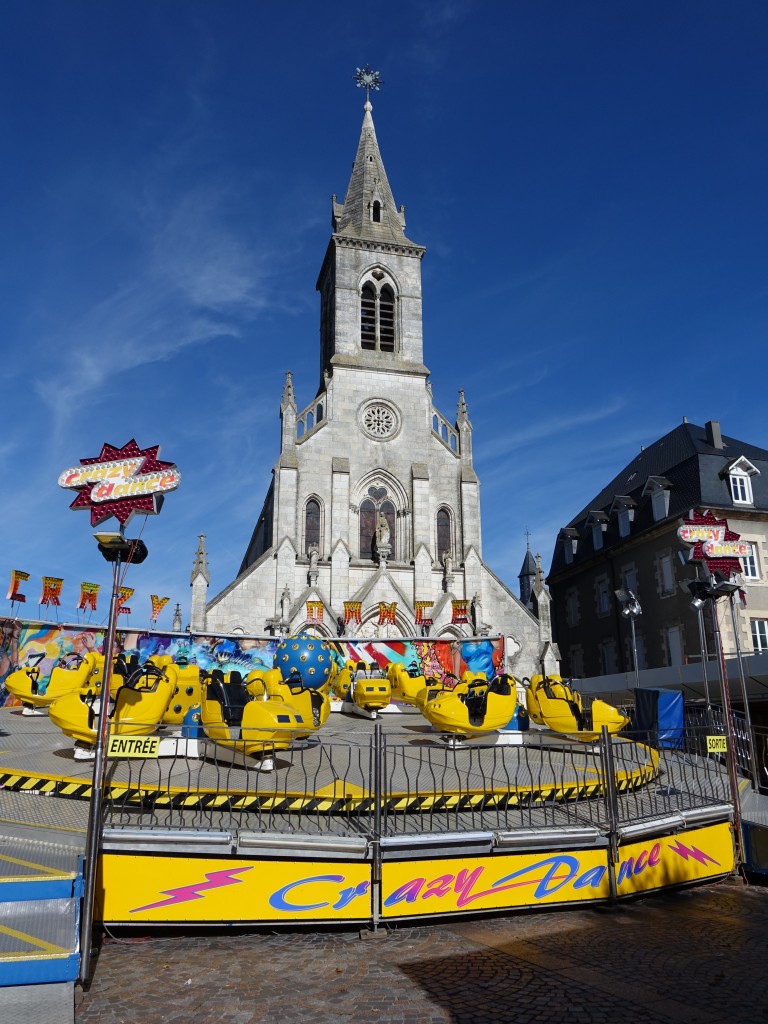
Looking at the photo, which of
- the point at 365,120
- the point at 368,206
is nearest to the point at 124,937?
the point at 368,206

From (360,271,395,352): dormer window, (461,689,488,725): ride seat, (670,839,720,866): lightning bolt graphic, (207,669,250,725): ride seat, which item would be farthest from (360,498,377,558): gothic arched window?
(670,839,720,866): lightning bolt graphic

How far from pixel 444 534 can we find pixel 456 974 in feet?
101

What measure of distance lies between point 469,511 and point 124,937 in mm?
30649

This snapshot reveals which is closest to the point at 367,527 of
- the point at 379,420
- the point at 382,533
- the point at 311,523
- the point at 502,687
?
the point at 382,533

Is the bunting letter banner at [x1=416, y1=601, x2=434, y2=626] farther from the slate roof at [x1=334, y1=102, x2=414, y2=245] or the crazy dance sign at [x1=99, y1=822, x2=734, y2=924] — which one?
the crazy dance sign at [x1=99, y1=822, x2=734, y2=924]

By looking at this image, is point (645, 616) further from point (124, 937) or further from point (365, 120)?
point (365, 120)

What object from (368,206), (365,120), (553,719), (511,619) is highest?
(365,120)

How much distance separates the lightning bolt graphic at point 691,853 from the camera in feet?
30.2

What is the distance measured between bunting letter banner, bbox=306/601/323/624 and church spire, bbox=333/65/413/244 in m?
22.1

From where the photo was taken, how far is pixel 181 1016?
17.4 ft

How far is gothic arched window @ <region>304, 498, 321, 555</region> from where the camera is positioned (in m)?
34.8

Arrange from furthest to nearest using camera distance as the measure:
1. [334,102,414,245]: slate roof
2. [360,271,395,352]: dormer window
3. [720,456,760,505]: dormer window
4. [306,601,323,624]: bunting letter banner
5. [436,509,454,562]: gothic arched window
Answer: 1. [334,102,414,245]: slate roof
2. [360,271,395,352]: dormer window
3. [436,509,454,562]: gothic arched window
4. [720,456,760,505]: dormer window
5. [306,601,323,624]: bunting letter banner

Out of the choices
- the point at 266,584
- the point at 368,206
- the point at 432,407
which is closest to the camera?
the point at 266,584

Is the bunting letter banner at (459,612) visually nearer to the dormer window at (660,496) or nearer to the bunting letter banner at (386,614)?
the bunting letter banner at (386,614)
